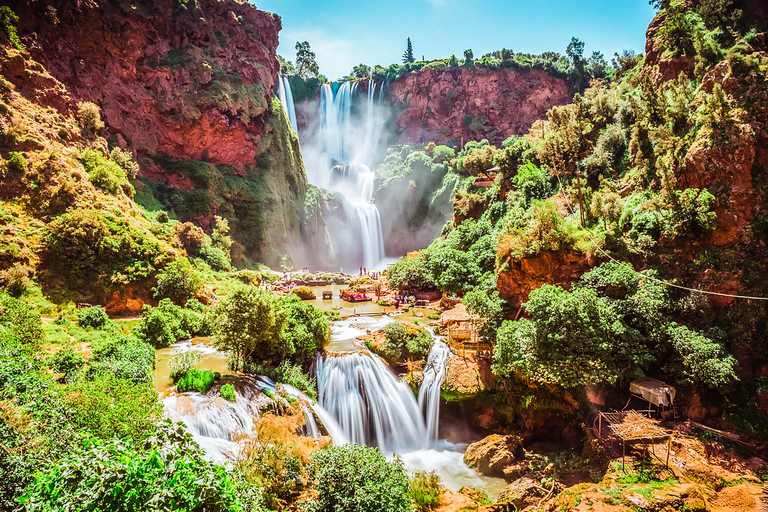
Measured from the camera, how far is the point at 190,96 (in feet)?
128

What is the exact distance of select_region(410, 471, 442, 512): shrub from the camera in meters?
10.9

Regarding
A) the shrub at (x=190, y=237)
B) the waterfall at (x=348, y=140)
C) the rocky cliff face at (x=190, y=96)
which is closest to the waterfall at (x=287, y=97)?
the rocky cliff face at (x=190, y=96)

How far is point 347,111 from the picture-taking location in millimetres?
68750

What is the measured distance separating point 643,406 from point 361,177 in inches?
2219

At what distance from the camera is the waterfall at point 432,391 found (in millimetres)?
17078

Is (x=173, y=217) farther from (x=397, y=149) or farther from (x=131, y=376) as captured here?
(x=397, y=149)

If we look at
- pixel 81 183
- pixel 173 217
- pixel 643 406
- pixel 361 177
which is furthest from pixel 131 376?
pixel 361 177

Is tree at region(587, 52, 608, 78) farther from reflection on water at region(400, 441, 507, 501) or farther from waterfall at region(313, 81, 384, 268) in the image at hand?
reflection on water at region(400, 441, 507, 501)

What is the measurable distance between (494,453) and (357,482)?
7677 millimetres

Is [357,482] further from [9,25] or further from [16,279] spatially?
[9,25]

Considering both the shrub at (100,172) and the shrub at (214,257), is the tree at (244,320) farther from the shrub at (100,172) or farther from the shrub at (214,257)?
the shrub at (214,257)

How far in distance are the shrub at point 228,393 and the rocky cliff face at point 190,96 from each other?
85.6 feet

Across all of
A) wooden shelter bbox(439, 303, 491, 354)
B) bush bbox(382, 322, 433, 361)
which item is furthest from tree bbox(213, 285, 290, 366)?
wooden shelter bbox(439, 303, 491, 354)

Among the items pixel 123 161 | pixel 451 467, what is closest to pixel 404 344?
pixel 451 467
